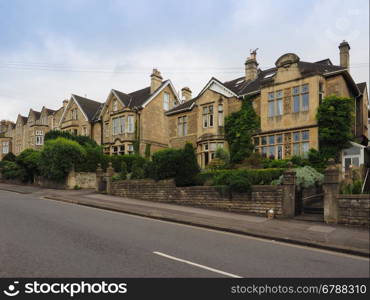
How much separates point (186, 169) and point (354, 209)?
9.64 m

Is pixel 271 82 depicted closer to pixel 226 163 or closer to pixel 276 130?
pixel 276 130

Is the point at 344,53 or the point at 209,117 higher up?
the point at 344,53

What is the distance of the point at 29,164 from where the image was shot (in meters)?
30.8

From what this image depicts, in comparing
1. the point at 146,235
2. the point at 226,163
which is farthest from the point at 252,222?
the point at 226,163

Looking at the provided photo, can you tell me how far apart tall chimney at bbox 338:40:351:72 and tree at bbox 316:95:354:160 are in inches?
211

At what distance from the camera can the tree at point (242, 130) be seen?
967 inches

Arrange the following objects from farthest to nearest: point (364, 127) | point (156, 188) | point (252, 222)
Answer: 1. point (364, 127)
2. point (156, 188)
3. point (252, 222)

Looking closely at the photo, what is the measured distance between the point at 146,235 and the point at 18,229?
13.1 feet

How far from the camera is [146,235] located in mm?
9555

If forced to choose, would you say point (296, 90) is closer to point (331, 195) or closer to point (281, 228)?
point (331, 195)

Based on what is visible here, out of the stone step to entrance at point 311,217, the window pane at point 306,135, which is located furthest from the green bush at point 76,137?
the stone step to entrance at point 311,217

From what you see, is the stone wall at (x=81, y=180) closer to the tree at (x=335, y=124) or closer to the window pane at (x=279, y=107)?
the window pane at (x=279, y=107)

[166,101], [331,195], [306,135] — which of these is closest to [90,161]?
[166,101]

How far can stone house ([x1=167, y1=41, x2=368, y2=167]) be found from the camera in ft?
71.4
